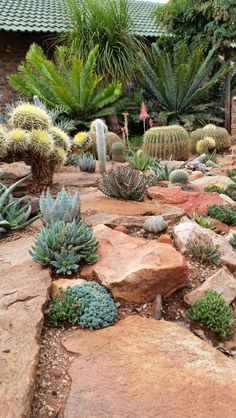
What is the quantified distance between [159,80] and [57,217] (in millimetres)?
10656

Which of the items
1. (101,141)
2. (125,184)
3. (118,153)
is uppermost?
(101,141)

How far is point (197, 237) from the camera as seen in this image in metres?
3.67

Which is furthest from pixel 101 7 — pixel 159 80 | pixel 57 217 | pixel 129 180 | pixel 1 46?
pixel 57 217

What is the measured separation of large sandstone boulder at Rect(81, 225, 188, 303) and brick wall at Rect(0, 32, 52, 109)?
1218 centimetres

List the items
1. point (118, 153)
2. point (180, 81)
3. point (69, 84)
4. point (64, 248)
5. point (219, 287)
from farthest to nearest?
point (180, 81) < point (69, 84) < point (118, 153) < point (219, 287) < point (64, 248)

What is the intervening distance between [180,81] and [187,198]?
9.27 meters

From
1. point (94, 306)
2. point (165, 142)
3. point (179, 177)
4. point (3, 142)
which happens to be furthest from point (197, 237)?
point (165, 142)

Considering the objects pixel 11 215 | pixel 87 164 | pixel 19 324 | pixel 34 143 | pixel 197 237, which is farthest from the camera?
pixel 87 164

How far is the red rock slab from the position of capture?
4664mm

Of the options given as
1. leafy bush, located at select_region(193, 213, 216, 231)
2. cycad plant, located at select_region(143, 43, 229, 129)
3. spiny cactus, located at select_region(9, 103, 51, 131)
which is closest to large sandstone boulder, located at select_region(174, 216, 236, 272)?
leafy bush, located at select_region(193, 213, 216, 231)

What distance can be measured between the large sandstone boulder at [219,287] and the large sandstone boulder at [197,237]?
0.87 feet

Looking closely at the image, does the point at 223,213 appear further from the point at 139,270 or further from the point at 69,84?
the point at 69,84

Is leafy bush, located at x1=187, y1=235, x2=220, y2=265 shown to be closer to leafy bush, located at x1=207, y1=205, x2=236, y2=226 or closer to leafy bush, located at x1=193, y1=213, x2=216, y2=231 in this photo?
leafy bush, located at x1=193, y1=213, x2=216, y2=231

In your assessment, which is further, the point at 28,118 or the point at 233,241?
the point at 28,118
